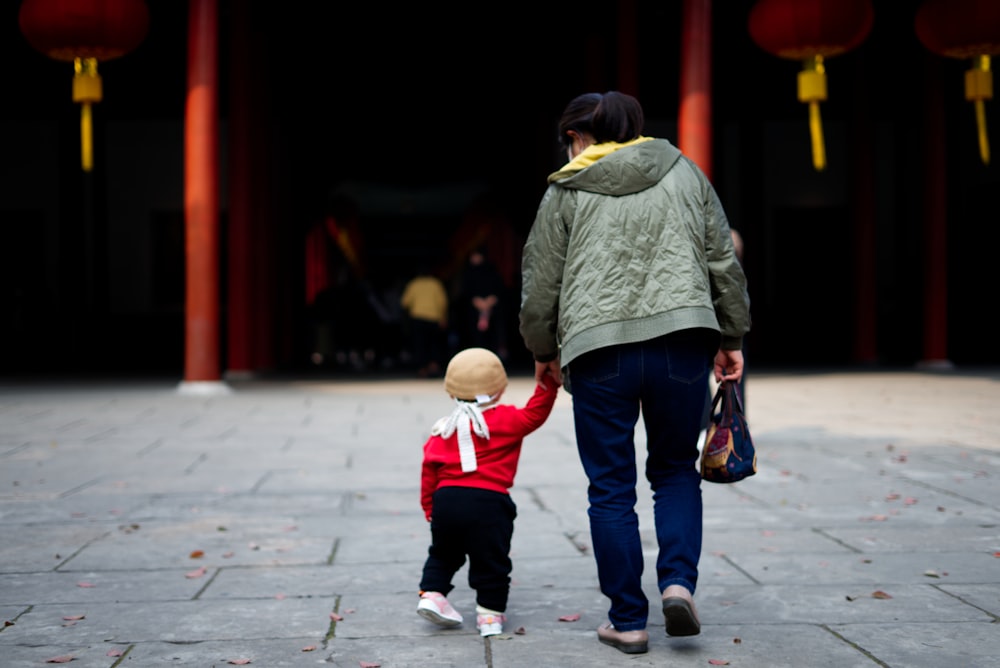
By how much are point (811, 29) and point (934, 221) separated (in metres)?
5.78

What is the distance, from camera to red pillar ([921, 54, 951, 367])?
1280 centimetres

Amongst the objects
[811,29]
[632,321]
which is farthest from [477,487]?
[811,29]

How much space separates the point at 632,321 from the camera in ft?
9.01

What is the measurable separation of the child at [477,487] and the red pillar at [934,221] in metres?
11.1

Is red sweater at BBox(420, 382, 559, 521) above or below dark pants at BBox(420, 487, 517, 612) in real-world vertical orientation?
above

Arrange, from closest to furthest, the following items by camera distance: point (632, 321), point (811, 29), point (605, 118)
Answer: point (632, 321), point (605, 118), point (811, 29)

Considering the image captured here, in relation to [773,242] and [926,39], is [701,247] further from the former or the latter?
[773,242]

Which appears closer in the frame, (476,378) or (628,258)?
(628,258)

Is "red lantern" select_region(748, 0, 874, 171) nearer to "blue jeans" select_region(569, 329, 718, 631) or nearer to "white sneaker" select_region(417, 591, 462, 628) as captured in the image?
"blue jeans" select_region(569, 329, 718, 631)

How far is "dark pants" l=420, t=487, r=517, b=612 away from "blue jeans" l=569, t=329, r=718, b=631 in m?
0.26

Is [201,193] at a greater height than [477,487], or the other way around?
[201,193]

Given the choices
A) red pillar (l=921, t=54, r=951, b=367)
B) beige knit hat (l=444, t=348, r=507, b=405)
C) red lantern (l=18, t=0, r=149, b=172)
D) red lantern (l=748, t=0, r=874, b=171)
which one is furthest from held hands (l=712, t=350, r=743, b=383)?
red pillar (l=921, t=54, r=951, b=367)

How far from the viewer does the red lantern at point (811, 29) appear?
25.9ft

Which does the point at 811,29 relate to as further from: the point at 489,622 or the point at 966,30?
the point at 489,622
